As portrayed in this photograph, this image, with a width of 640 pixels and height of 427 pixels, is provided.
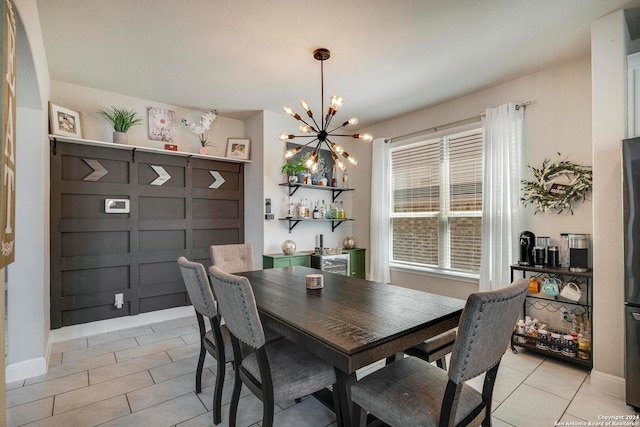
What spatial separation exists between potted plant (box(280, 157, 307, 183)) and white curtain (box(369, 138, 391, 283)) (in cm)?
113

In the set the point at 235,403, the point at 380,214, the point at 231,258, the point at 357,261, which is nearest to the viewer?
the point at 235,403

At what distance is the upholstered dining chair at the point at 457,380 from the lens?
118 cm

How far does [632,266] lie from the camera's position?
2043 millimetres

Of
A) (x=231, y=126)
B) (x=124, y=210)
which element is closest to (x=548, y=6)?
(x=231, y=126)

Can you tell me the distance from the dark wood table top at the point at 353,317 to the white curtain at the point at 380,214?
2200 mm

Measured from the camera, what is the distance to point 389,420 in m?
1.38

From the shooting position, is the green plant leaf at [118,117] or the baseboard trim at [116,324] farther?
the green plant leaf at [118,117]

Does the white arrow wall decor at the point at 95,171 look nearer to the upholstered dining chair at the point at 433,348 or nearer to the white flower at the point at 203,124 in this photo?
the white flower at the point at 203,124

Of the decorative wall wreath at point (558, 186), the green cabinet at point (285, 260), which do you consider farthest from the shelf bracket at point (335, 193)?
the decorative wall wreath at point (558, 186)

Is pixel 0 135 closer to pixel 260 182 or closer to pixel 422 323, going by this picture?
pixel 422 323

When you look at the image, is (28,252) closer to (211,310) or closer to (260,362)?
(211,310)

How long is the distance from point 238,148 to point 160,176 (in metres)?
1.10

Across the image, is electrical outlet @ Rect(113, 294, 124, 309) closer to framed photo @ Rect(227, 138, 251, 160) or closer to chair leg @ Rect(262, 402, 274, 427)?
framed photo @ Rect(227, 138, 251, 160)

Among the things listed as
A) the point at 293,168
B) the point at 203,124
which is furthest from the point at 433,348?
the point at 203,124
